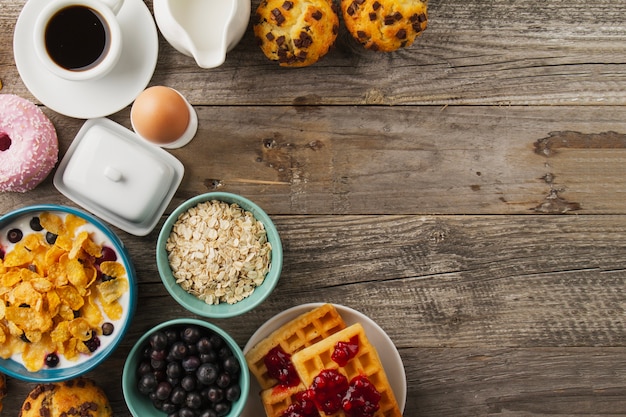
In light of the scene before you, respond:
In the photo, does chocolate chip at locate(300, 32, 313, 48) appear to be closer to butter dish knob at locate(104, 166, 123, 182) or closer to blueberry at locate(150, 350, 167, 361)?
butter dish knob at locate(104, 166, 123, 182)

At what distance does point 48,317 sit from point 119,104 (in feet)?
1.68

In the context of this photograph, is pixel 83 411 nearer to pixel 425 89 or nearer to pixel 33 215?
pixel 33 215

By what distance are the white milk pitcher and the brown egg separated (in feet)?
0.35

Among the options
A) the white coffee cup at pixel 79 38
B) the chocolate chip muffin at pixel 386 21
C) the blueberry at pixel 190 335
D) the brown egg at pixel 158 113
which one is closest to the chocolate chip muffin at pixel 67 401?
the blueberry at pixel 190 335

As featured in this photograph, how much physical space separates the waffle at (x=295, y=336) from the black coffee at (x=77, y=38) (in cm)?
75

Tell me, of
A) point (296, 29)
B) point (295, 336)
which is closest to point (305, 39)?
point (296, 29)

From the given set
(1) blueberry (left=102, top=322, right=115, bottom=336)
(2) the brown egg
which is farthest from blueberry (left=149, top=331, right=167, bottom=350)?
(2) the brown egg

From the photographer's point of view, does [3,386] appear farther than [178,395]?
Yes

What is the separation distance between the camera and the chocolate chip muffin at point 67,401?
139cm

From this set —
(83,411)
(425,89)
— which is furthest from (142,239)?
(425,89)

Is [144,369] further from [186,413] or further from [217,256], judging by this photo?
[217,256]

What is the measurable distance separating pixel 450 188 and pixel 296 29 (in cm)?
55

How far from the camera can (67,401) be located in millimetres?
1398

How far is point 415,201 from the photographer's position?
5.11 ft
